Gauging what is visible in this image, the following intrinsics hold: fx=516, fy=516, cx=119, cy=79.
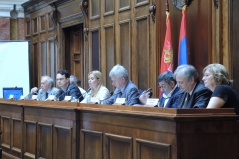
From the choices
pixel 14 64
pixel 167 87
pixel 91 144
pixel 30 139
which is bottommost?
pixel 30 139

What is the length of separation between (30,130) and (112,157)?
2097mm

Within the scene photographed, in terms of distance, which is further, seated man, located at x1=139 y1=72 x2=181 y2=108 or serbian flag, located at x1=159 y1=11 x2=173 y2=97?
serbian flag, located at x1=159 y1=11 x2=173 y2=97

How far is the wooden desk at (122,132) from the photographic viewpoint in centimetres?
329

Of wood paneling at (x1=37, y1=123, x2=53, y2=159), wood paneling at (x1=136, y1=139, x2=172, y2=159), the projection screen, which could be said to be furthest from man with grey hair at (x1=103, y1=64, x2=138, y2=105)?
the projection screen

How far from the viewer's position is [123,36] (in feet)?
23.9

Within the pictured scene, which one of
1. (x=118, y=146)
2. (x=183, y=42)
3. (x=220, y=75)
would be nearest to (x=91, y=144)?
(x=118, y=146)

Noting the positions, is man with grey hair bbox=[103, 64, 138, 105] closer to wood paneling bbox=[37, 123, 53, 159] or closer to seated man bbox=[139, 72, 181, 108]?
A: seated man bbox=[139, 72, 181, 108]

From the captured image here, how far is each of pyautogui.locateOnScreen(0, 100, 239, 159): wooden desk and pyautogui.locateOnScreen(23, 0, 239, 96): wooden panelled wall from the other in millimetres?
1367

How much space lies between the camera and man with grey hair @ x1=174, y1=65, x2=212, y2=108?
3.88m

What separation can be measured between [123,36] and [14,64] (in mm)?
4383

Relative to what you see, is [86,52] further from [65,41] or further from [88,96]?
[88,96]

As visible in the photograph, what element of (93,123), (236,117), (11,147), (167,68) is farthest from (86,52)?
(236,117)

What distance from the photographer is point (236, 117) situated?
3.39m

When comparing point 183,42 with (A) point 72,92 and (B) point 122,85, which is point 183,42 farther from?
(A) point 72,92
